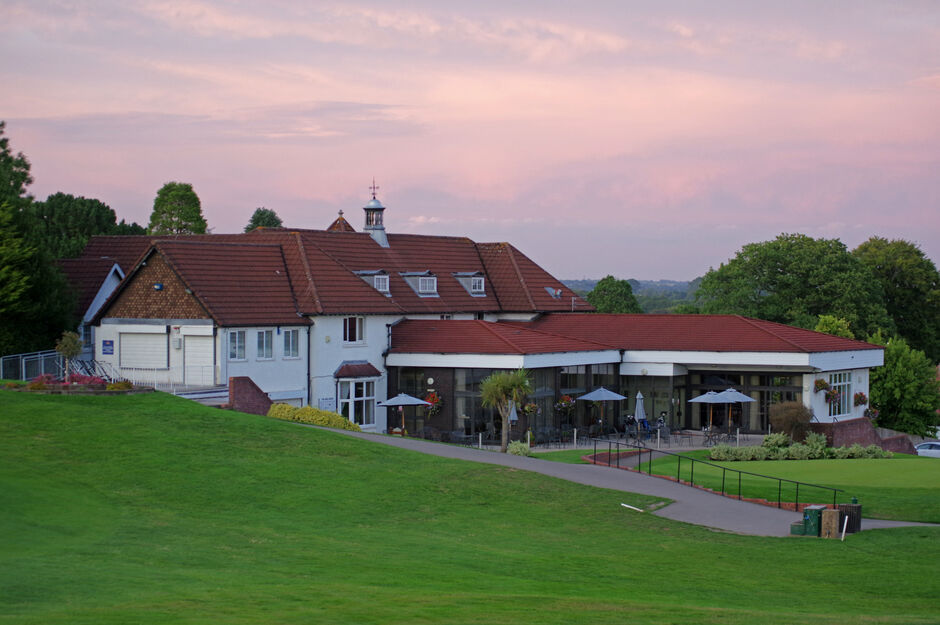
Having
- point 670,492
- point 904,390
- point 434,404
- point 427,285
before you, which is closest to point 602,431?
point 434,404

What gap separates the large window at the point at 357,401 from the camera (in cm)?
5062

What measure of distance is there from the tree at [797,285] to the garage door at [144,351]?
146 feet

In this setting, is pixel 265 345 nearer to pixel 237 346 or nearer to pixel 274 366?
pixel 274 366

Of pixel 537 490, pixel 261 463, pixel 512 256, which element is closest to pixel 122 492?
pixel 261 463

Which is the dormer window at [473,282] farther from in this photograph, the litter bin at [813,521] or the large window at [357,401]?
the litter bin at [813,521]

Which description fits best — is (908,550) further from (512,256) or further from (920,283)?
(920,283)

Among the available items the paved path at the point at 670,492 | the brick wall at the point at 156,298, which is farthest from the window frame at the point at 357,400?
the paved path at the point at 670,492

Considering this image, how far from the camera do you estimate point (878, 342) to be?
229 ft

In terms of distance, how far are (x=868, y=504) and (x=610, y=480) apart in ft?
22.8

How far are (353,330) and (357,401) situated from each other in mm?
3057

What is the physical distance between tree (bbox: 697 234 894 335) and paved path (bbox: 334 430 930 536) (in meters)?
46.2

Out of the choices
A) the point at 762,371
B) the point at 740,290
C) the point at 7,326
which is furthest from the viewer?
the point at 740,290

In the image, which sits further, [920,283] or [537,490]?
[920,283]

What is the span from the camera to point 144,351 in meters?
47.8
